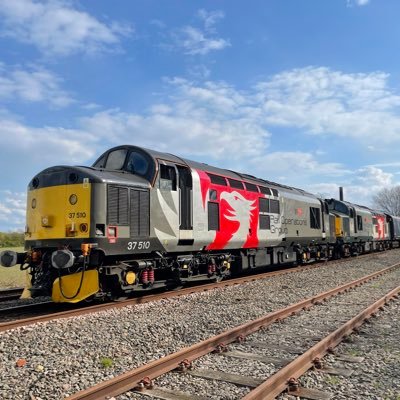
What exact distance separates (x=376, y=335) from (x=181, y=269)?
18.1 feet

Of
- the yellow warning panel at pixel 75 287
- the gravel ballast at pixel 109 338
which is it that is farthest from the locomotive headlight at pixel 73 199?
the gravel ballast at pixel 109 338

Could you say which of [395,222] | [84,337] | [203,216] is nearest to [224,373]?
[84,337]

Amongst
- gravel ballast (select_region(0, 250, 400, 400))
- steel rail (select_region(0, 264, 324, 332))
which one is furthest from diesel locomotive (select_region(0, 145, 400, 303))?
gravel ballast (select_region(0, 250, 400, 400))

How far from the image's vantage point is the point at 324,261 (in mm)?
23984

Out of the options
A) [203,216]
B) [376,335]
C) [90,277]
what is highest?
[203,216]

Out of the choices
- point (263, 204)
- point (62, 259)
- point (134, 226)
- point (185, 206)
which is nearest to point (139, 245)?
point (134, 226)

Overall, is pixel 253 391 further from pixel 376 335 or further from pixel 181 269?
pixel 181 269

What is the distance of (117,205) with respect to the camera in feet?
31.5

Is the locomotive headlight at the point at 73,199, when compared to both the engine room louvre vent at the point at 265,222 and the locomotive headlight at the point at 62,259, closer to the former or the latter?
the locomotive headlight at the point at 62,259

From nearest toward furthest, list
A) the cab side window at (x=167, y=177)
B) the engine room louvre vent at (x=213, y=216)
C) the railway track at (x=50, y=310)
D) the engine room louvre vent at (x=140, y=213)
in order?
the railway track at (x=50, y=310), the engine room louvre vent at (x=140, y=213), the cab side window at (x=167, y=177), the engine room louvre vent at (x=213, y=216)

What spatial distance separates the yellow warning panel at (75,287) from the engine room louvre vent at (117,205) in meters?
1.21

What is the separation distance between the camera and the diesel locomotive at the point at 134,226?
9.20m

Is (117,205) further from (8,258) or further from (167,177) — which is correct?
(8,258)

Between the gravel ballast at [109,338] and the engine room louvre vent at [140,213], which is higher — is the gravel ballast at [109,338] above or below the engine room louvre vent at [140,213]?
below
